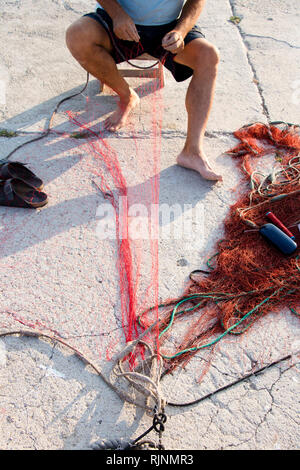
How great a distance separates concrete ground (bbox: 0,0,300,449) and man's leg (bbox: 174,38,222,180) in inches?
4.0

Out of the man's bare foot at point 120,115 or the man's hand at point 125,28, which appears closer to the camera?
the man's hand at point 125,28

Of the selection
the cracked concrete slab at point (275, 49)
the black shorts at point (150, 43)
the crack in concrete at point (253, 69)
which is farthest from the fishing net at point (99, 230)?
the cracked concrete slab at point (275, 49)

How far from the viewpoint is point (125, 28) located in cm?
251

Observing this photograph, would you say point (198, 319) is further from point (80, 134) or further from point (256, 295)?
point (80, 134)

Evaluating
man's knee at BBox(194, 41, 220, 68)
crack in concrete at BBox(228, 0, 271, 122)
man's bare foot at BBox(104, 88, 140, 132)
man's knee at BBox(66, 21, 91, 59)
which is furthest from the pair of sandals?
crack in concrete at BBox(228, 0, 271, 122)

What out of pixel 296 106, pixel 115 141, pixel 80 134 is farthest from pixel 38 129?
pixel 296 106

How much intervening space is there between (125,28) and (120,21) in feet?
0.25

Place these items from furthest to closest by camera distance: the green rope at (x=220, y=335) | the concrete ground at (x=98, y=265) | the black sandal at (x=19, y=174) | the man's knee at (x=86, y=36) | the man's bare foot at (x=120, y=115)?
1. the man's bare foot at (x=120, y=115)
2. the man's knee at (x=86, y=36)
3. the black sandal at (x=19, y=174)
4. the green rope at (x=220, y=335)
5. the concrete ground at (x=98, y=265)

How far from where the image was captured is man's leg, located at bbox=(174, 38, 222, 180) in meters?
2.58

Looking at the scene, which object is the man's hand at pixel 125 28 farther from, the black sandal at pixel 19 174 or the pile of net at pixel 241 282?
the pile of net at pixel 241 282

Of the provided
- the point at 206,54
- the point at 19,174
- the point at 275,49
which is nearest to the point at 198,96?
the point at 206,54

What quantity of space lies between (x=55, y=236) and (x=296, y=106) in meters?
2.50

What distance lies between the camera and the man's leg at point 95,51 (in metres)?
2.65

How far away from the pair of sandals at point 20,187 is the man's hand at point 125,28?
1132 millimetres
